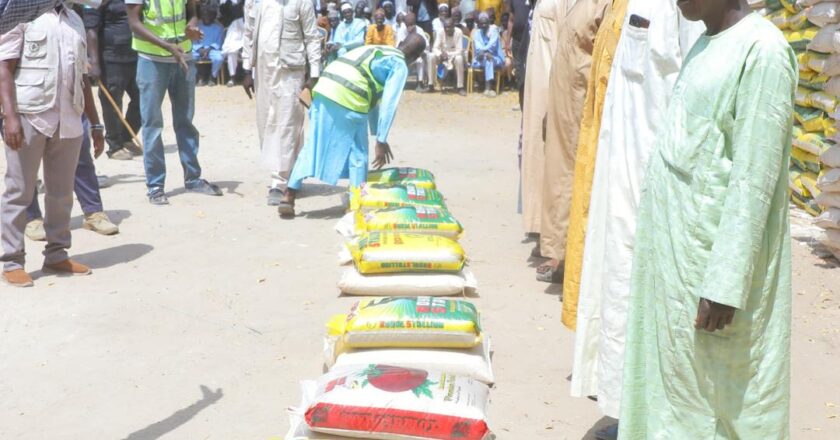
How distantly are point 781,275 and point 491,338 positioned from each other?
8.56ft

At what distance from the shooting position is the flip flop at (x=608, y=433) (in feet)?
12.8

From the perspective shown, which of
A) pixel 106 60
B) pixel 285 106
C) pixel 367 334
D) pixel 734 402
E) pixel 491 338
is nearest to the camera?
pixel 734 402

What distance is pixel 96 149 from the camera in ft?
20.5

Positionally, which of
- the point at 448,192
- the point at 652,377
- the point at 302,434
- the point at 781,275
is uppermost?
the point at 781,275

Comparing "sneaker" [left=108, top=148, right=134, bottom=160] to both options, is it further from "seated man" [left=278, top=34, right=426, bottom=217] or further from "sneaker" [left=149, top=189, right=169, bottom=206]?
"seated man" [left=278, top=34, right=426, bottom=217]

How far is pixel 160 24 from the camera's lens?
321 inches

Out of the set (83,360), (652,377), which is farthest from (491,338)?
(652,377)

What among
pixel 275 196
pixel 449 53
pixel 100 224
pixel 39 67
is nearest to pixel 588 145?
pixel 39 67

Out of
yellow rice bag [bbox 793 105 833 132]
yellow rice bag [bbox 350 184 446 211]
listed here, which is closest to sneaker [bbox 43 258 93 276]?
yellow rice bag [bbox 350 184 446 211]

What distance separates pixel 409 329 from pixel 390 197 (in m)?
2.59

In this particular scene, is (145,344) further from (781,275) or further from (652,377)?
(781,275)

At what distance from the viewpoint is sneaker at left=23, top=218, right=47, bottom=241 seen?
7.03 metres

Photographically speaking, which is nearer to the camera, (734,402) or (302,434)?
(734,402)

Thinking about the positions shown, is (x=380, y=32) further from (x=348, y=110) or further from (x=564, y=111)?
(x=564, y=111)
